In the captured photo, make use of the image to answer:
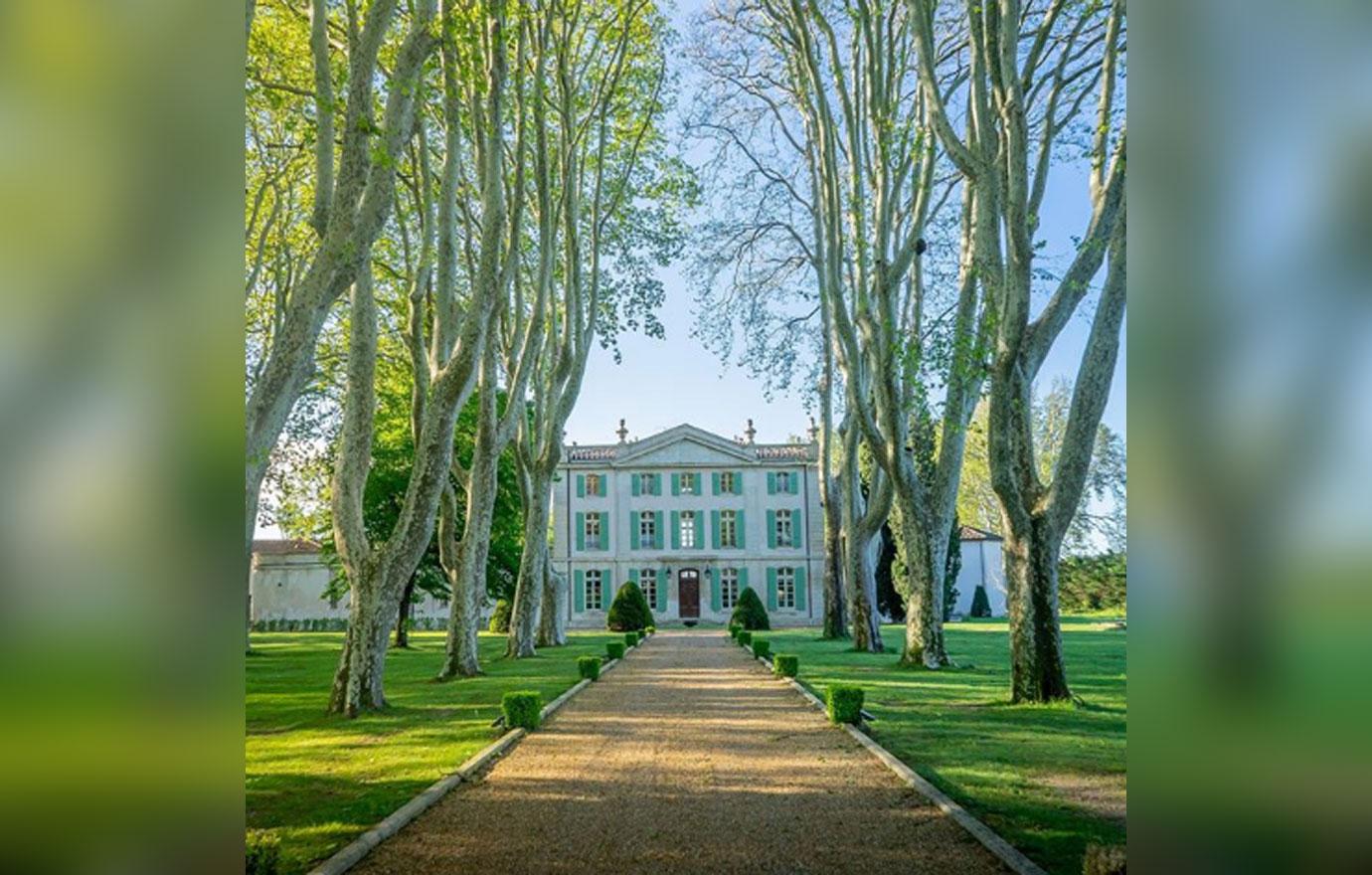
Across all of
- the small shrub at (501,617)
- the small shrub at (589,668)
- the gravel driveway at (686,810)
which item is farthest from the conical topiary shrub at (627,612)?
the gravel driveway at (686,810)

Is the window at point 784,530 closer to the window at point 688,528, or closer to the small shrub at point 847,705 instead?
the window at point 688,528

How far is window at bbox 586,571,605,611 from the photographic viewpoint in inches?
1962

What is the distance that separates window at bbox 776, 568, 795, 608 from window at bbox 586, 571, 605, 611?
8616 mm

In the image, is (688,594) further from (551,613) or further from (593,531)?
(551,613)

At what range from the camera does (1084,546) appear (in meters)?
33.4

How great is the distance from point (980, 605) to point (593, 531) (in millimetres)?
19736

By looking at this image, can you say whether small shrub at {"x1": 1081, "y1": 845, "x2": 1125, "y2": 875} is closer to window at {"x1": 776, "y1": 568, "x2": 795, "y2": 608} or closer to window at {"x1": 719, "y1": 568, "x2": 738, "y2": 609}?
→ window at {"x1": 719, "y1": 568, "x2": 738, "y2": 609}

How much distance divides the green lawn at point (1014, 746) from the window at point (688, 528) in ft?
104

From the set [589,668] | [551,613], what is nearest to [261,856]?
[589,668]
